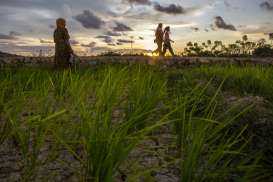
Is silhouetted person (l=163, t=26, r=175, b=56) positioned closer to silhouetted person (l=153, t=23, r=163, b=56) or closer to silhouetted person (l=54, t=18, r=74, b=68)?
silhouetted person (l=153, t=23, r=163, b=56)

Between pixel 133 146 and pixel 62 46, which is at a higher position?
pixel 62 46

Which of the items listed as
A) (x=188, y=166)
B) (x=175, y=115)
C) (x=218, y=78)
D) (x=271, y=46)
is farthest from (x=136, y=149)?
(x=271, y=46)

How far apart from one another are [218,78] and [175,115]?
3552mm

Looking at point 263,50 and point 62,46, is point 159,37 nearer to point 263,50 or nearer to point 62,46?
point 62,46

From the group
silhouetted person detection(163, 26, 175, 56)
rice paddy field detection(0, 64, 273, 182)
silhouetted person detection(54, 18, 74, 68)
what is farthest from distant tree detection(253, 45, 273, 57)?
rice paddy field detection(0, 64, 273, 182)

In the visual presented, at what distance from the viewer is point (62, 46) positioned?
10648 mm

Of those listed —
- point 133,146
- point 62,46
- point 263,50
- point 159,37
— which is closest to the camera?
point 133,146

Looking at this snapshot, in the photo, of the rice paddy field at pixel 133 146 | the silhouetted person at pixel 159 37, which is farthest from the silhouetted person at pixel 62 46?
the silhouetted person at pixel 159 37

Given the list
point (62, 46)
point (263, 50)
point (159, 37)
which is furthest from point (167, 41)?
point (263, 50)

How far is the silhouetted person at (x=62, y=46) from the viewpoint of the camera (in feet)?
33.6

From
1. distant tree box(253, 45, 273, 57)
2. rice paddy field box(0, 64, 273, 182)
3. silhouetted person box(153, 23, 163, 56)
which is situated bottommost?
rice paddy field box(0, 64, 273, 182)

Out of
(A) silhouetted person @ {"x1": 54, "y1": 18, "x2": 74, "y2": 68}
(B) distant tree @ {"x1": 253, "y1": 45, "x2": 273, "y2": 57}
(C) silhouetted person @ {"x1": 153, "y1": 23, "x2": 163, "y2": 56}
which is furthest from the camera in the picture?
(B) distant tree @ {"x1": 253, "y1": 45, "x2": 273, "y2": 57}

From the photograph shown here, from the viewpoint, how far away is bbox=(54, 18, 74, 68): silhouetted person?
33.6 feet

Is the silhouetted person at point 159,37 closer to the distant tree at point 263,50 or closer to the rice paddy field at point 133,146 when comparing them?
the distant tree at point 263,50
